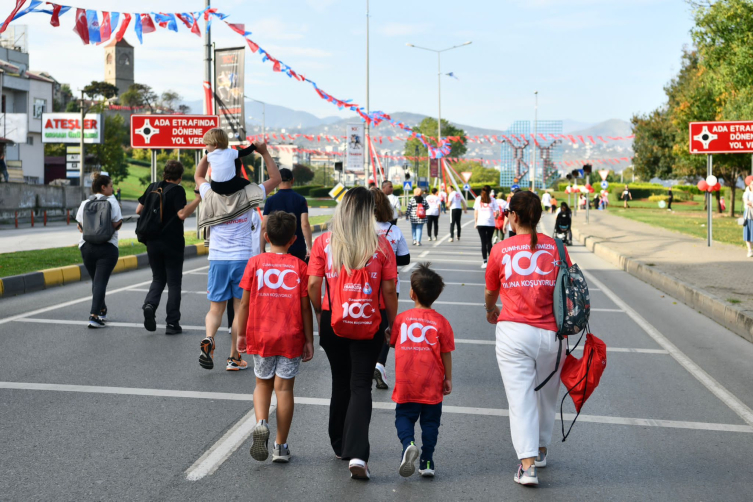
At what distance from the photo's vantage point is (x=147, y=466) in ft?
14.9

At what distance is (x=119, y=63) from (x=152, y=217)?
6547 inches

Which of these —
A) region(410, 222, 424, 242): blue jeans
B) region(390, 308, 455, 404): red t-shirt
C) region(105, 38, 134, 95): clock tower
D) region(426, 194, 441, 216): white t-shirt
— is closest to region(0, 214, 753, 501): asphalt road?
region(390, 308, 455, 404): red t-shirt

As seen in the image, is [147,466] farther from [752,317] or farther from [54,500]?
[752,317]

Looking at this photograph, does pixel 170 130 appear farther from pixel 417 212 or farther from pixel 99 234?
pixel 99 234

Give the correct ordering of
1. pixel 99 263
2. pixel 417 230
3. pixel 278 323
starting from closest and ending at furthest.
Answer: pixel 278 323
pixel 99 263
pixel 417 230

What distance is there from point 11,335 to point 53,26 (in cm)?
791

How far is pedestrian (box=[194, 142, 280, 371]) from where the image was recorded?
6996 millimetres

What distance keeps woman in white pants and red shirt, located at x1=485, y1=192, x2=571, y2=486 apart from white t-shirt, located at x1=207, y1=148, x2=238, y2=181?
317 centimetres

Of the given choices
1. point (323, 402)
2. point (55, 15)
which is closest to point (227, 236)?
point (323, 402)

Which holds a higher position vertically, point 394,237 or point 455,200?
point 455,200

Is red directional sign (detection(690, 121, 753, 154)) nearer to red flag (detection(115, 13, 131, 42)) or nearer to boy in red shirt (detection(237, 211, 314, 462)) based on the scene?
red flag (detection(115, 13, 131, 42))

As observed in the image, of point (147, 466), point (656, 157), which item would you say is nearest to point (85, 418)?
point (147, 466)

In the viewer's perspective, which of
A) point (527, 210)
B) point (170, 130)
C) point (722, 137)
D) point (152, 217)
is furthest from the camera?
point (170, 130)

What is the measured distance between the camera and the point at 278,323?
4.56 m
